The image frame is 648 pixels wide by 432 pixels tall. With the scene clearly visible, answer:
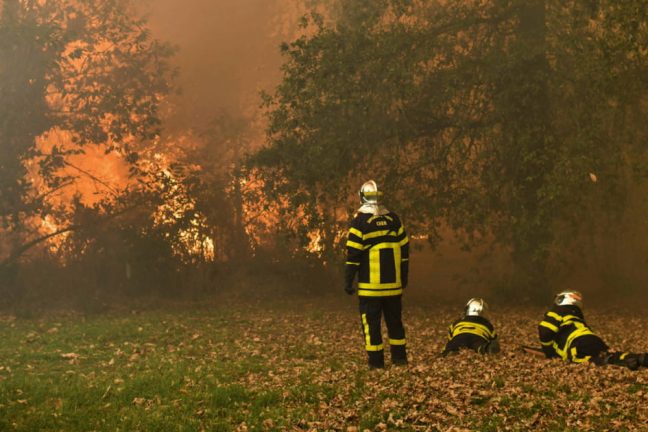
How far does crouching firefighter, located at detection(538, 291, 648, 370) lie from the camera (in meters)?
10.9

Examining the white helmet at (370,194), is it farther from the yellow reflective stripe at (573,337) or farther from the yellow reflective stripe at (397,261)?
the yellow reflective stripe at (573,337)

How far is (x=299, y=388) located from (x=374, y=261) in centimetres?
207

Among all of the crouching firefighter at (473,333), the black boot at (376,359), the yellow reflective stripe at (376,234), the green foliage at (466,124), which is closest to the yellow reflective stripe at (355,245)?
the yellow reflective stripe at (376,234)

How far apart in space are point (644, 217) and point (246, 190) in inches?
462

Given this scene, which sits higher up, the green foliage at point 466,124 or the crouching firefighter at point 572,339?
the green foliage at point 466,124

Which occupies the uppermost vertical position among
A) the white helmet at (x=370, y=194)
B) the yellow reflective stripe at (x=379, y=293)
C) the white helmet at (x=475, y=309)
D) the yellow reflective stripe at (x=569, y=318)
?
the white helmet at (x=370, y=194)

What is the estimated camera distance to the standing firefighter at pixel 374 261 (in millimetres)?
11305

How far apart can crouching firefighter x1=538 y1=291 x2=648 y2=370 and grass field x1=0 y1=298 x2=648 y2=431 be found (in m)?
0.30

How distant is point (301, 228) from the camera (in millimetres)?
22594

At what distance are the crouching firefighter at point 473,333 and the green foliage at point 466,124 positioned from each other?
767 centimetres

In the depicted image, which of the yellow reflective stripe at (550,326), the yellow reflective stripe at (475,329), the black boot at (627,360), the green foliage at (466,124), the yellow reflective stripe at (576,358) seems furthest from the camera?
the green foliage at (466,124)

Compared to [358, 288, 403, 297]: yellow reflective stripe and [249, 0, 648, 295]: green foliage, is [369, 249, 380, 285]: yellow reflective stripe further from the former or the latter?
[249, 0, 648, 295]: green foliage

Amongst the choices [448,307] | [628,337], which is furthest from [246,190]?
[628,337]

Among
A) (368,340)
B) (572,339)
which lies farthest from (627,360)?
(368,340)
